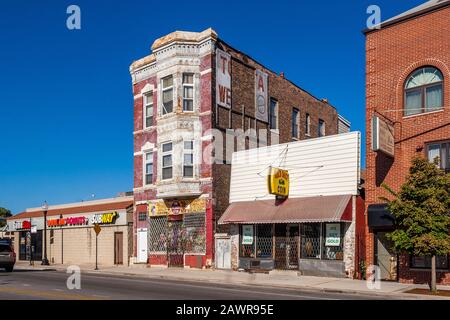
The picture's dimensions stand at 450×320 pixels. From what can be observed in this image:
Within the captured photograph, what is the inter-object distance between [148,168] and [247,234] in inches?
358

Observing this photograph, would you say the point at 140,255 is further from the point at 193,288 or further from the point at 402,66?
the point at 402,66

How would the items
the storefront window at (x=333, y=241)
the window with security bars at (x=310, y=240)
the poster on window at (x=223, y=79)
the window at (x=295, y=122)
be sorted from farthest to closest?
the window at (x=295, y=122)
the poster on window at (x=223, y=79)
the window with security bars at (x=310, y=240)
the storefront window at (x=333, y=241)

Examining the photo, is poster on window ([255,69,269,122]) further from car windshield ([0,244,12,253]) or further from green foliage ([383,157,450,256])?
car windshield ([0,244,12,253])

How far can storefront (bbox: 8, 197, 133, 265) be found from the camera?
36094 millimetres

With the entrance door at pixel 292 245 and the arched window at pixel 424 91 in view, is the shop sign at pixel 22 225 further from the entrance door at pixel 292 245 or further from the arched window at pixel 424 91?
the arched window at pixel 424 91

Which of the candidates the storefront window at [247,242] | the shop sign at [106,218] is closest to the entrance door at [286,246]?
the storefront window at [247,242]

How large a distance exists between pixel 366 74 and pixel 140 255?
Answer: 17887 millimetres

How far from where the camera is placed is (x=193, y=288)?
19.5 metres

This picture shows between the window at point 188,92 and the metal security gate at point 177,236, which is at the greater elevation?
the window at point 188,92

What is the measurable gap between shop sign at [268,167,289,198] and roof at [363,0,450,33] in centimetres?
756

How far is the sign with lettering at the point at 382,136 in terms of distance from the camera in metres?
21.5

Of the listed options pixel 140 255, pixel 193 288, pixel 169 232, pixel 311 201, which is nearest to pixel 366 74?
pixel 311 201

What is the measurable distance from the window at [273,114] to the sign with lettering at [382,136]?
13158 millimetres

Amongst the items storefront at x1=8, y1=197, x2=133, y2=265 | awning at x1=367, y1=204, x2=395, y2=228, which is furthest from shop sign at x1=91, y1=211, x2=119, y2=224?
awning at x1=367, y1=204, x2=395, y2=228
